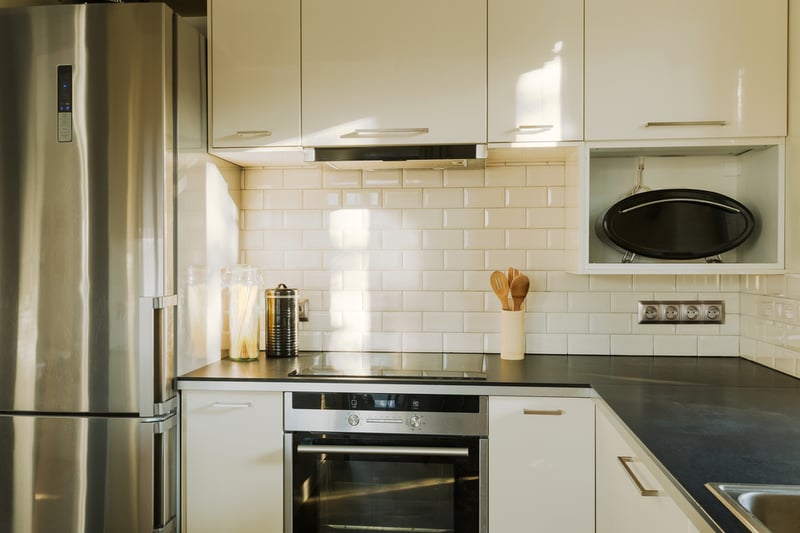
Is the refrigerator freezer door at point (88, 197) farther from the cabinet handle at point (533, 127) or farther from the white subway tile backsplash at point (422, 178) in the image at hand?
the cabinet handle at point (533, 127)

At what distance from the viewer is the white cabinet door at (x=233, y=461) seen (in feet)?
6.55

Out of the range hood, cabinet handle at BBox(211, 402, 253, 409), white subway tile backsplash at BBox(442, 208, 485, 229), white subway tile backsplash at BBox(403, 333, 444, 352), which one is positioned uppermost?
the range hood

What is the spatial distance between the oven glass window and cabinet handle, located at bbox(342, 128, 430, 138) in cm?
106

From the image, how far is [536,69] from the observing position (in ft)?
6.85

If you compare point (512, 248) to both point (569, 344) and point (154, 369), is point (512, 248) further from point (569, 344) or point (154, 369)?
point (154, 369)

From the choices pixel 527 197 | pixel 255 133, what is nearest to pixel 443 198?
pixel 527 197

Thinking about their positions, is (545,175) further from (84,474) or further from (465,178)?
(84,474)

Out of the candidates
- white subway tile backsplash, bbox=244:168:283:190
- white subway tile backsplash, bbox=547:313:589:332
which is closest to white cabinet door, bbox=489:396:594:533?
white subway tile backsplash, bbox=547:313:589:332

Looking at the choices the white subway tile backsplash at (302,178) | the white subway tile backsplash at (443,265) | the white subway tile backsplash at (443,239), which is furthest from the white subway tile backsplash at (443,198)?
the white subway tile backsplash at (302,178)

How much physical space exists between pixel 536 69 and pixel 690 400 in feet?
3.95

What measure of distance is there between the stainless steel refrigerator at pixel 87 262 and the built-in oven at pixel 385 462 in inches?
17.9

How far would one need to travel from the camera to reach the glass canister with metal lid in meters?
2.35

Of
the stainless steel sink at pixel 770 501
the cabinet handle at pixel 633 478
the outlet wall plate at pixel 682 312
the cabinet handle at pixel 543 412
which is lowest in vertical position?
the cabinet handle at pixel 633 478

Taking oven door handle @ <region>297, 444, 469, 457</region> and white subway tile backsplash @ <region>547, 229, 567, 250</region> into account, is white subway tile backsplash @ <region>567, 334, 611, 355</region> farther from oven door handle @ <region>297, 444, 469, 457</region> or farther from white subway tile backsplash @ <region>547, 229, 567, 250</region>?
oven door handle @ <region>297, 444, 469, 457</region>
